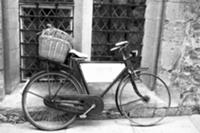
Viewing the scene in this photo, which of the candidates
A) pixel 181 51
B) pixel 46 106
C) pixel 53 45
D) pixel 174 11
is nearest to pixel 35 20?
pixel 53 45

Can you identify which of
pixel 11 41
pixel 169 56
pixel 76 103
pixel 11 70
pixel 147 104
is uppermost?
pixel 11 41

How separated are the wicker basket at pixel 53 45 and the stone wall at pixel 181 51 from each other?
4.51 ft

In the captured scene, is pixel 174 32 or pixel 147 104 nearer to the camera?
pixel 174 32

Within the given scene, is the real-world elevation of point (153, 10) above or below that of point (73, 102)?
above

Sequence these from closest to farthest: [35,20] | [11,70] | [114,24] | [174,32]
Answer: [174,32]
[11,70]
[35,20]
[114,24]

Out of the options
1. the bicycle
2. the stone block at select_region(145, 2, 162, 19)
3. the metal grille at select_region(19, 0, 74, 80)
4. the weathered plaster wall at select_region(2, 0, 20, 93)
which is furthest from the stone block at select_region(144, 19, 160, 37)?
the weathered plaster wall at select_region(2, 0, 20, 93)

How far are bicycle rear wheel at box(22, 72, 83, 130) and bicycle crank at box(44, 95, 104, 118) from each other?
0.21ft

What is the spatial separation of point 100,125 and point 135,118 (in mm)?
531

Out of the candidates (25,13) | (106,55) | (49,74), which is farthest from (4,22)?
(106,55)

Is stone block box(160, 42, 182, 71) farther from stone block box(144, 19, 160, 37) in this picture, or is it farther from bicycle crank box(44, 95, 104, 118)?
bicycle crank box(44, 95, 104, 118)

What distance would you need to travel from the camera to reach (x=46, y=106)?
3.62 m

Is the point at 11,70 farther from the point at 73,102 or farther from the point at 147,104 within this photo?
the point at 147,104

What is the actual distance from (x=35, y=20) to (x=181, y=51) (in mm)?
2070

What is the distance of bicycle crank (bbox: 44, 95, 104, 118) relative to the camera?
346 centimetres
